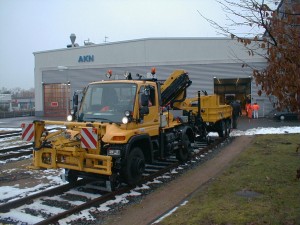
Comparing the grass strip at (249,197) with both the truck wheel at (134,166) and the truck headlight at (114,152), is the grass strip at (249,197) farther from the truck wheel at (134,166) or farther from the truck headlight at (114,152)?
the truck headlight at (114,152)

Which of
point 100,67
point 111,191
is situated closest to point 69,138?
point 111,191

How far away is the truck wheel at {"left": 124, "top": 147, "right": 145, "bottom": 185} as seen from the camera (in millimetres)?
8109

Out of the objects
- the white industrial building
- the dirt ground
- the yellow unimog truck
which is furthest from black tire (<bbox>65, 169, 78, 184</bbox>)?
the white industrial building

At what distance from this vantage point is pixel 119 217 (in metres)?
6.71

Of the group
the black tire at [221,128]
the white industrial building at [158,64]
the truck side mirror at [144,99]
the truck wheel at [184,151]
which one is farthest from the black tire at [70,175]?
the white industrial building at [158,64]

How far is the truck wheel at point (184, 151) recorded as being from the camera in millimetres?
11539

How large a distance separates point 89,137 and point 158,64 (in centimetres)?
A: 3196

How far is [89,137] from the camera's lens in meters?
7.46

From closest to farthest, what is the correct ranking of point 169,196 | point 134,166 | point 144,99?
point 169,196
point 134,166
point 144,99

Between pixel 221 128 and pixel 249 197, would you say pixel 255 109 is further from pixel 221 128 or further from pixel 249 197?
pixel 249 197

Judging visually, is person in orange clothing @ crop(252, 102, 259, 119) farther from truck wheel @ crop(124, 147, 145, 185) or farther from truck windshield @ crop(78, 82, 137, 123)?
truck wheel @ crop(124, 147, 145, 185)

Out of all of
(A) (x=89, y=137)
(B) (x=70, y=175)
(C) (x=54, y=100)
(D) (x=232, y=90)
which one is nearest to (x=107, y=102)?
(A) (x=89, y=137)

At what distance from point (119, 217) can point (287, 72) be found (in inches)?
159

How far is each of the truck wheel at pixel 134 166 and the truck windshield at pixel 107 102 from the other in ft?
2.87
